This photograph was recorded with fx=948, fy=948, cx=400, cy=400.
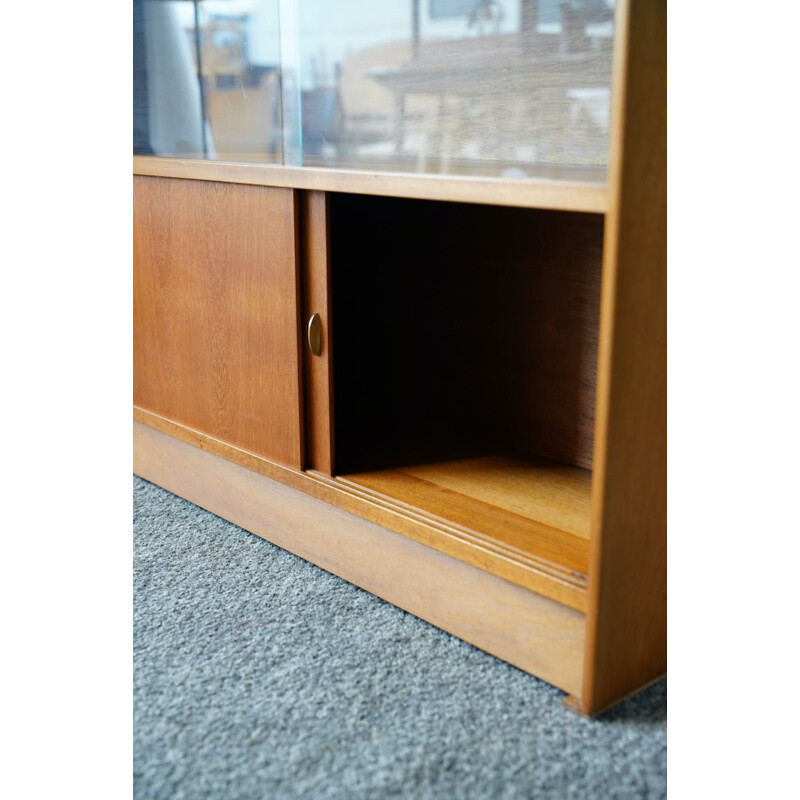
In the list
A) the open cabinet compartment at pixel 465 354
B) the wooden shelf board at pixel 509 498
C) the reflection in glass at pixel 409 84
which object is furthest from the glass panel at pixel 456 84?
the wooden shelf board at pixel 509 498

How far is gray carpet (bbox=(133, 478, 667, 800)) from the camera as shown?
0.90 meters

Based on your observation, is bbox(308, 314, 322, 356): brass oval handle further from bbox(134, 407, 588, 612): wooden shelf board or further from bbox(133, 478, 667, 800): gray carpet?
bbox(133, 478, 667, 800): gray carpet

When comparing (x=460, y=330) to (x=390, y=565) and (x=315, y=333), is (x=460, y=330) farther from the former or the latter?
(x=390, y=565)

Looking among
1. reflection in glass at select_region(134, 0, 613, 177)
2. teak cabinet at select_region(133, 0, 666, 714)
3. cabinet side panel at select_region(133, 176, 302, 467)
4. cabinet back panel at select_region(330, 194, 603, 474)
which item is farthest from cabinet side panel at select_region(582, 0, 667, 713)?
cabinet side panel at select_region(133, 176, 302, 467)

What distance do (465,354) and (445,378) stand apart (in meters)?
0.06

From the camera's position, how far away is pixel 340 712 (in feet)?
3.33

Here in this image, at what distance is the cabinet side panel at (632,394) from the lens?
0.87 metres

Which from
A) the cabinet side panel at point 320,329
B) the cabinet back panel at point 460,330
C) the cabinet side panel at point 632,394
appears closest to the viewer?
the cabinet side panel at point 632,394

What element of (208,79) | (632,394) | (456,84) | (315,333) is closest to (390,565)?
(315,333)

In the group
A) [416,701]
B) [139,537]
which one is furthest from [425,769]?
[139,537]

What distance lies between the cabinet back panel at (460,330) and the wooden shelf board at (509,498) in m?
0.05

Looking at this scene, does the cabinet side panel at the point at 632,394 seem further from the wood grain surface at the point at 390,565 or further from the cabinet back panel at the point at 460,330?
the cabinet back panel at the point at 460,330
